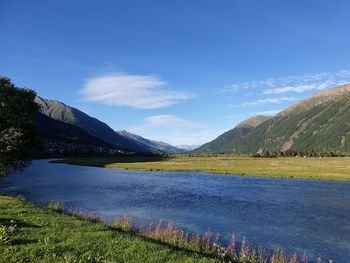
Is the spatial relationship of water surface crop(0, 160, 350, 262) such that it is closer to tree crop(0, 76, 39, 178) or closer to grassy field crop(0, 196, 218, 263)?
tree crop(0, 76, 39, 178)

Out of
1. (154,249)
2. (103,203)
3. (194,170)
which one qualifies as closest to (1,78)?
(103,203)

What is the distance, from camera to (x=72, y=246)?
2120cm

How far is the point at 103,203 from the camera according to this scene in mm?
59094

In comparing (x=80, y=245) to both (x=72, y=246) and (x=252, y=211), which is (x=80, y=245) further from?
(x=252, y=211)

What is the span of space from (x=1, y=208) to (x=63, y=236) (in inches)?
565

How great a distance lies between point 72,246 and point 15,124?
34753mm

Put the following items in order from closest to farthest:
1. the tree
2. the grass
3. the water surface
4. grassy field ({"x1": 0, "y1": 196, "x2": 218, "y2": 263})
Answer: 1. grassy field ({"x1": 0, "y1": 196, "x2": 218, "y2": 263})
2. the grass
3. the water surface
4. the tree

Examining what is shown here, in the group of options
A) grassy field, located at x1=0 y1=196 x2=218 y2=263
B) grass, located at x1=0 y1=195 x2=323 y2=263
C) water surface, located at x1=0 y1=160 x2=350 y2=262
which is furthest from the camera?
water surface, located at x1=0 y1=160 x2=350 y2=262

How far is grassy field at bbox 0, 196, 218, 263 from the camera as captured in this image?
62.7ft

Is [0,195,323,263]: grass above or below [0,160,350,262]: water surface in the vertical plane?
above

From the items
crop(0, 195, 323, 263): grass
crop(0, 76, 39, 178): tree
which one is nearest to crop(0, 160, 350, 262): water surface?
crop(0, 195, 323, 263): grass

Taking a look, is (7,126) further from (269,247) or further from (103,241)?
(269,247)

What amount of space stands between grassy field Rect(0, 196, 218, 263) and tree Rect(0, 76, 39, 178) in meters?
23.6

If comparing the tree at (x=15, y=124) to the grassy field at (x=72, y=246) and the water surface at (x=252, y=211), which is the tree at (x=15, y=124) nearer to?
the water surface at (x=252, y=211)
